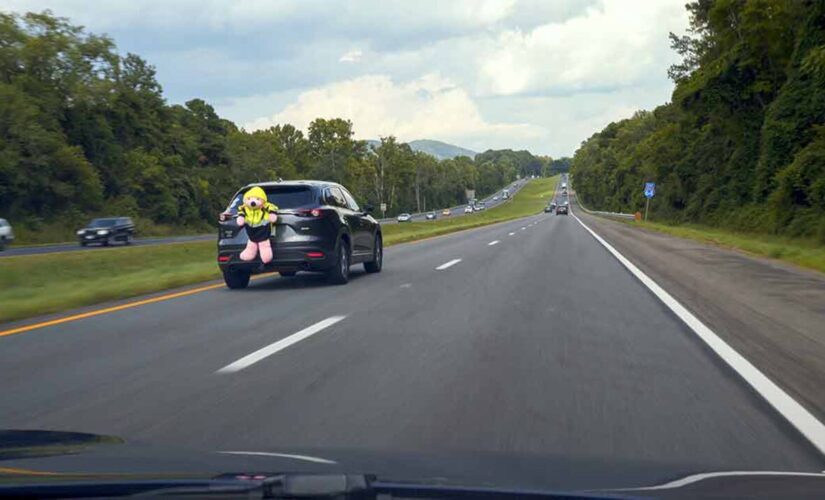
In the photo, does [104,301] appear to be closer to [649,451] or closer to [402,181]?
[649,451]

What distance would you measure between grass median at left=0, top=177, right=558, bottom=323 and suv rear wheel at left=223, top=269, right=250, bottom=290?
4.16 feet

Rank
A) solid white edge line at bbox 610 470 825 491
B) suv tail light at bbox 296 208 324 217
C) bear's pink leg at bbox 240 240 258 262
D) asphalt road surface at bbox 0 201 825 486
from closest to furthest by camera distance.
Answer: solid white edge line at bbox 610 470 825 491 → asphalt road surface at bbox 0 201 825 486 → bear's pink leg at bbox 240 240 258 262 → suv tail light at bbox 296 208 324 217

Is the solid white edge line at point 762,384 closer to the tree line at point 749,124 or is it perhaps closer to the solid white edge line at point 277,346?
the solid white edge line at point 277,346

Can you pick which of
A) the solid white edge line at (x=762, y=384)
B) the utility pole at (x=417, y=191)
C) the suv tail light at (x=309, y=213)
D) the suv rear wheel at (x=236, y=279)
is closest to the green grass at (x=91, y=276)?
the suv rear wheel at (x=236, y=279)

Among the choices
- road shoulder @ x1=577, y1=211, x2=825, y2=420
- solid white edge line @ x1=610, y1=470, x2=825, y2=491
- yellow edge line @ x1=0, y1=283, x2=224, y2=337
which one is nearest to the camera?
solid white edge line @ x1=610, y1=470, x2=825, y2=491

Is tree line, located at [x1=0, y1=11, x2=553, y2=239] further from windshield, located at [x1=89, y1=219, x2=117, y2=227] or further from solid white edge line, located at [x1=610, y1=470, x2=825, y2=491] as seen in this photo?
solid white edge line, located at [x1=610, y1=470, x2=825, y2=491]

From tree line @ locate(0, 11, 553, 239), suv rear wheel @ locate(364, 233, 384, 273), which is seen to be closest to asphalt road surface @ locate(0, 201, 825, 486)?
suv rear wheel @ locate(364, 233, 384, 273)

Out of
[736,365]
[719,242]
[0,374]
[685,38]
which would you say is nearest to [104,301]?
[0,374]

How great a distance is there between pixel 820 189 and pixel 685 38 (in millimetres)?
40424

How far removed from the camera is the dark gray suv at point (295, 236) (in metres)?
14.5

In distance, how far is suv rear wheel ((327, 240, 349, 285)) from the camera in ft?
49.3

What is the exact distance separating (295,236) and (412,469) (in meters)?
11.3

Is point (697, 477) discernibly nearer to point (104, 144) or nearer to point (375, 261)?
point (375, 261)

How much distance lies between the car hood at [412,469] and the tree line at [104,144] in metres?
57.3
